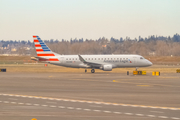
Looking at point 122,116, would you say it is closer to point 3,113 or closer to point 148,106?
point 148,106

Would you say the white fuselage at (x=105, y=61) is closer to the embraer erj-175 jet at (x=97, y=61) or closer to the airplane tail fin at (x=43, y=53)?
the embraer erj-175 jet at (x=97, y=61)

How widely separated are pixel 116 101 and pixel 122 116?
5.43 m

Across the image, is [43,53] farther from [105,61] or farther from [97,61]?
[105,61]

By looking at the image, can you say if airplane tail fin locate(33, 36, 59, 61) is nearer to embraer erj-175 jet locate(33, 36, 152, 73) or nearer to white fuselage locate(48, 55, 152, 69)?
embraer erj-175 jet locate(33, 36, 152, 73)

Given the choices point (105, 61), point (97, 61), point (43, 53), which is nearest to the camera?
→ point (105, 61)

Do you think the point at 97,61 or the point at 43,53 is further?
the point at 43,53

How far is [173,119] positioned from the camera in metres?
14.0

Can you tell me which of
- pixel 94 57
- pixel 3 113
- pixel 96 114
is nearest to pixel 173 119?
pixel 96 114

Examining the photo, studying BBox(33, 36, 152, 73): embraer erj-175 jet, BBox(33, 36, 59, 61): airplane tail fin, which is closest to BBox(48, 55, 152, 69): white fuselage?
BBox(33, 36, 152, 73): embraer erj-175 jet

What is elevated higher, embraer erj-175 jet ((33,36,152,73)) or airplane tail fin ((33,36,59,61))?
airplane tail fin ((33,36,59,61))

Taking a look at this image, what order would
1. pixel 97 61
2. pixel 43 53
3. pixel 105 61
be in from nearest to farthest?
pixel 105 61, pixel 97 61, pixel 43 53

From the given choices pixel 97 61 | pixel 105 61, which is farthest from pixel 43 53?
pixel 105 61

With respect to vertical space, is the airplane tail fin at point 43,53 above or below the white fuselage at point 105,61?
above

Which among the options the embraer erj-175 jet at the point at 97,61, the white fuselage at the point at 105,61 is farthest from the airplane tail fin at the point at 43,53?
the white fuselage at the point at 105,61
